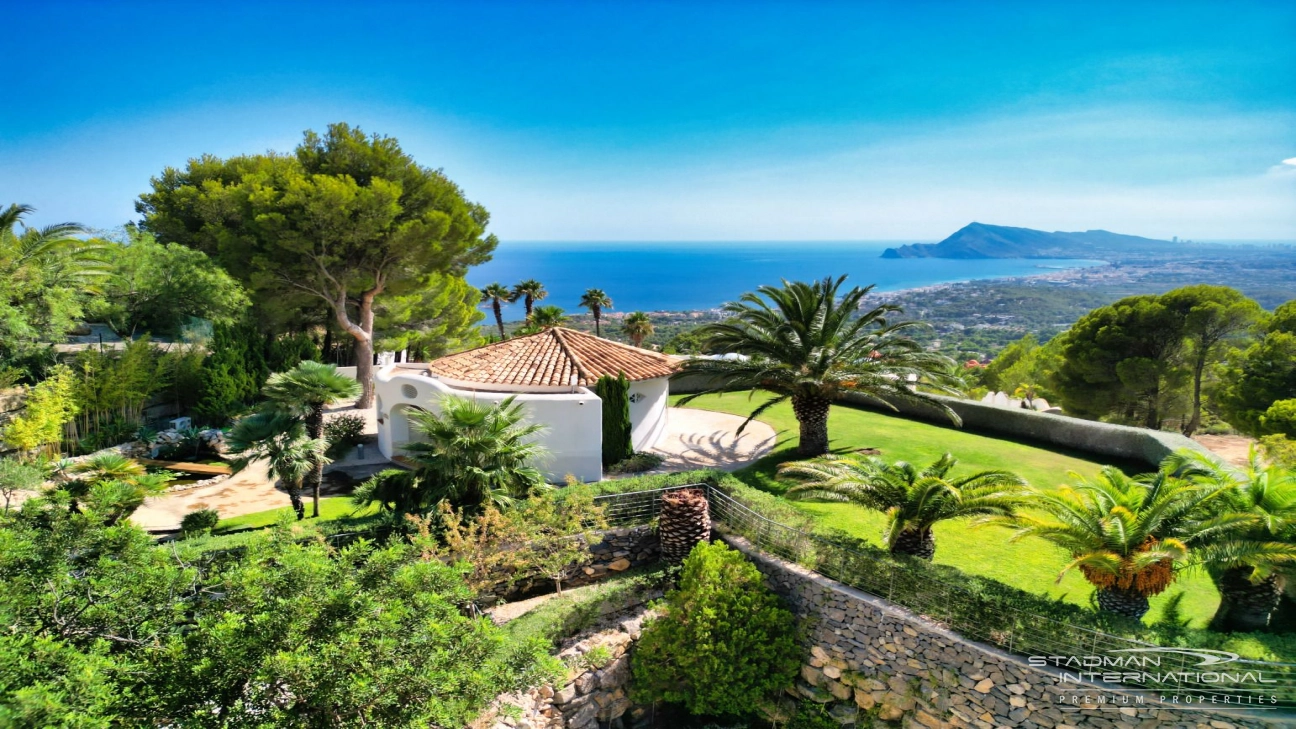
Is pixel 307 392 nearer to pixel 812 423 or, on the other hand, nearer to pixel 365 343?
pixel 812 423

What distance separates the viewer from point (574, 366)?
20.0 meters

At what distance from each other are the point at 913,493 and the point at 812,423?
759 cm

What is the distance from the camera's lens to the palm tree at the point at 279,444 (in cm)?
1430

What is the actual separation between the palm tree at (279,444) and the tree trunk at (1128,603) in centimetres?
1579

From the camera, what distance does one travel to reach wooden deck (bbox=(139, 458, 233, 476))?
19500 millimetres

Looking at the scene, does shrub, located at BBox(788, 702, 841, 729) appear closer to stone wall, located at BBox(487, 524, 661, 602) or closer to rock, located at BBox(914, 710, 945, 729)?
rock, located at BBox(914, 710, 945, 729)

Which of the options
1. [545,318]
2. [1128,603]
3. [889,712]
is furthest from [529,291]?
[1128,603]

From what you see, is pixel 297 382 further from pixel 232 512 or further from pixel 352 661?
pixel 352 661

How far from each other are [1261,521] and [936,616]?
4588 millimetres

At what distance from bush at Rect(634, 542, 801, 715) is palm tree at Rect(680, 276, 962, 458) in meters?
7.27

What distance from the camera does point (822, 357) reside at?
17859mm

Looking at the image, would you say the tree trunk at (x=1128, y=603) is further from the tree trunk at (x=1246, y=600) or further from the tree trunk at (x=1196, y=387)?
the tree trunk at (x=1196, y=387)

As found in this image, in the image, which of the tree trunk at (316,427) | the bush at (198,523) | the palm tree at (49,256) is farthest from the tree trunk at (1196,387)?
the palm tree at (49,256)

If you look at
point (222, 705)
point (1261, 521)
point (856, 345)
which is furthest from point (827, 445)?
point (222, 705)
